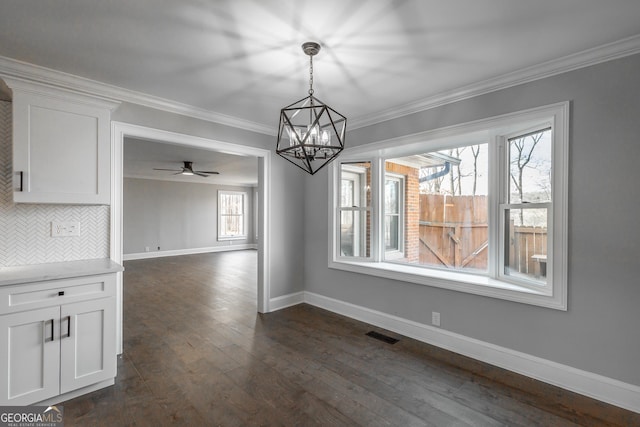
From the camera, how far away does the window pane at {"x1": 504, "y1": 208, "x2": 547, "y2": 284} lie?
2695mm

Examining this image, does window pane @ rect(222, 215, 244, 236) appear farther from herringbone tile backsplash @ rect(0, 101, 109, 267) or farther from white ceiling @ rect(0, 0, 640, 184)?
white ceiling @ rect(0, 0, 640, 184)

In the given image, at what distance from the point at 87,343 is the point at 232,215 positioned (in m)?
9.37

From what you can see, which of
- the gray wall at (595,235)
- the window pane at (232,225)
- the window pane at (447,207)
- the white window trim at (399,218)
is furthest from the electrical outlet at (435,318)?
the window pane at (232,225)

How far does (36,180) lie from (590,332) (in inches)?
175

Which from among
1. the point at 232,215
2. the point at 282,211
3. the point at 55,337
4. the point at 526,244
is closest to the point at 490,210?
the point at 526,244

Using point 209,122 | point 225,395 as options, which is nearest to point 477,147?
point 209,122

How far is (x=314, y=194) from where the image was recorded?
4547 millimetres

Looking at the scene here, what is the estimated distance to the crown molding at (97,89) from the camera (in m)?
2.43

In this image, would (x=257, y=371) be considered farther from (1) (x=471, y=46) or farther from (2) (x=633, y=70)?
(2) (x=633, y=70)

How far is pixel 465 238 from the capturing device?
11.3 feet

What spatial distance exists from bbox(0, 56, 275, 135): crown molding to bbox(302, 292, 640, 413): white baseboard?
3025 millimetres

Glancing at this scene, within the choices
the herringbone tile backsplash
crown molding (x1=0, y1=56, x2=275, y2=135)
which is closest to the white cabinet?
the herringbone tile backsplash

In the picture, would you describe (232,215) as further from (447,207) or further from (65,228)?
(447,207)

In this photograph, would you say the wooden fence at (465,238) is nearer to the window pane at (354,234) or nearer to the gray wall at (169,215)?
the window pane at (354,234)
